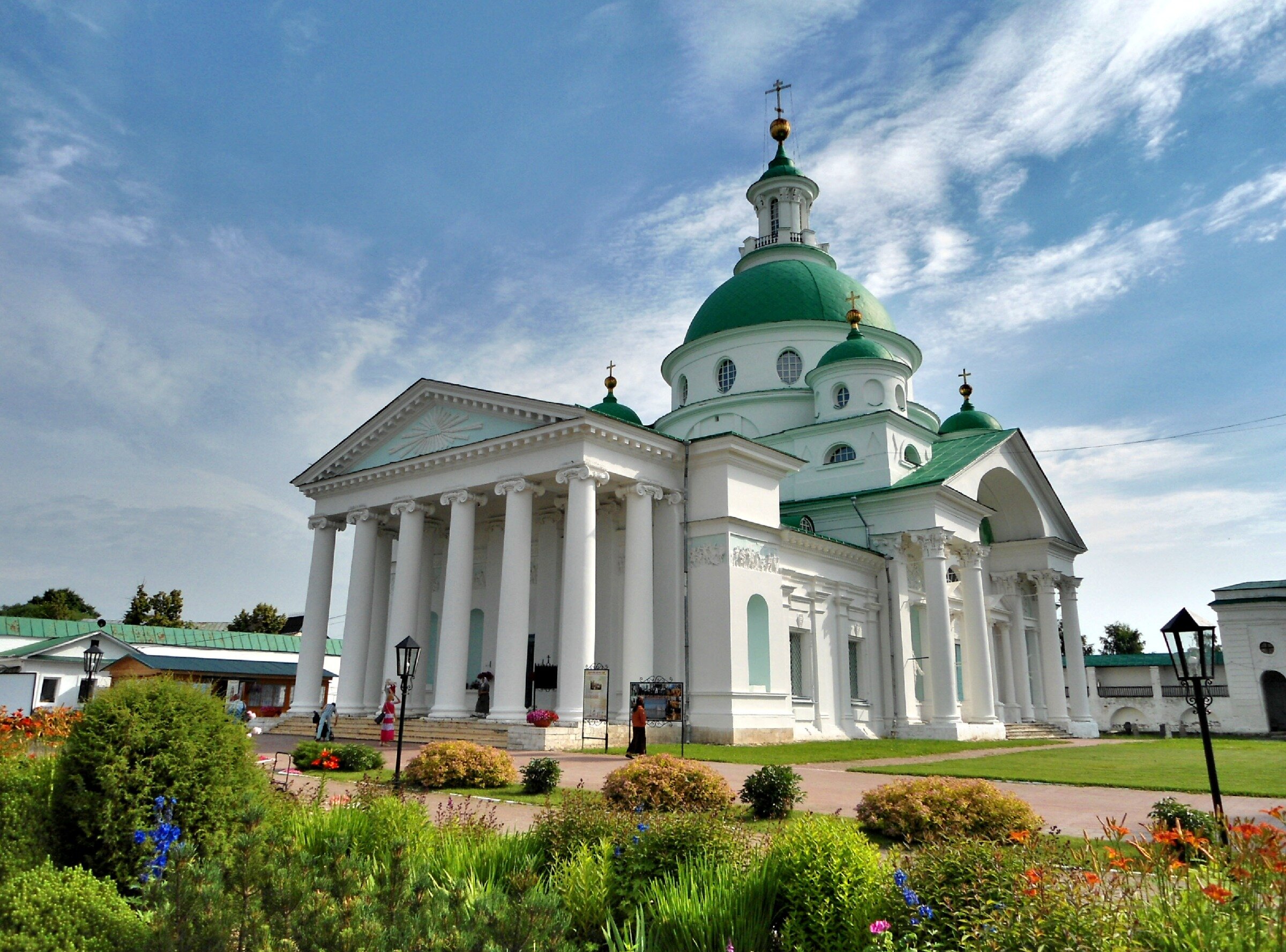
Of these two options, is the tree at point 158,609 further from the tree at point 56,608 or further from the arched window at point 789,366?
the arched window at point 789,366

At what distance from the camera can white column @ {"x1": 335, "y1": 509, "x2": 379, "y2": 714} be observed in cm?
2950

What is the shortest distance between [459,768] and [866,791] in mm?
6795

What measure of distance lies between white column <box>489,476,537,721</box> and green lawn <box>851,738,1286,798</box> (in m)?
10.3

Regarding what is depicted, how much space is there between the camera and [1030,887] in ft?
15.6

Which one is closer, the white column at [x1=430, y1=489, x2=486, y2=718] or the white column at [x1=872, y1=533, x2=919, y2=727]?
the white column at [x1=430, y1=489, x2=486, y2=718]

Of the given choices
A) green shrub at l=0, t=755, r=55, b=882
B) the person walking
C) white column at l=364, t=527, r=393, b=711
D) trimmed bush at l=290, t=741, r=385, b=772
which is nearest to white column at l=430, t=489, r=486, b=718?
white column at l=364, t=527, r=393, b=711

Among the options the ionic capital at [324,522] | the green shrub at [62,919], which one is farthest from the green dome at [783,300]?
the green shrub at [62,919]

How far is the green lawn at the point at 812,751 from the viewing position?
19.9m

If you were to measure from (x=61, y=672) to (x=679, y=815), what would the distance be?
45.2m

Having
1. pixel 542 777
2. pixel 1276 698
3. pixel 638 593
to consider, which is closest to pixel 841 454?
pixel 638 593

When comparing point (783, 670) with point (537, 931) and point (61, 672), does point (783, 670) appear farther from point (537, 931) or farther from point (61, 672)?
point (61, 672)

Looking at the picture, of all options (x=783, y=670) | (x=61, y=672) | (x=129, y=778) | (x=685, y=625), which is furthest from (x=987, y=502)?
(x=61, y=672)

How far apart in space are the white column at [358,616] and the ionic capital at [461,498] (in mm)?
4263

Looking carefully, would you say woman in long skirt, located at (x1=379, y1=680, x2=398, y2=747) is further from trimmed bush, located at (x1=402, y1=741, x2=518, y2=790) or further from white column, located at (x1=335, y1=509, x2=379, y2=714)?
trimmed bush, located at (x1=402, y1=741, x2=518, y2=790)
